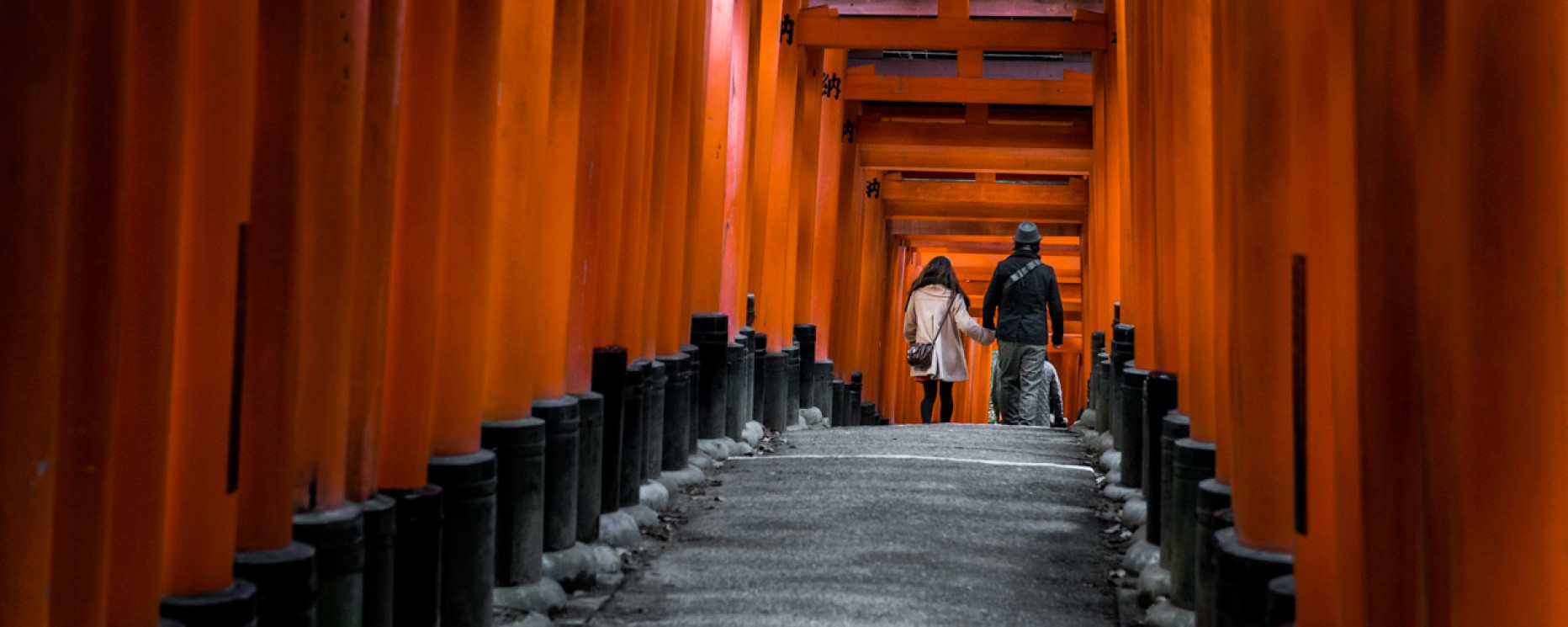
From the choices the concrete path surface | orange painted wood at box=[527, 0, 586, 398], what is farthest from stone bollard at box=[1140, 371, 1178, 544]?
orange painted wood at box=[527, 0, 586, 398]

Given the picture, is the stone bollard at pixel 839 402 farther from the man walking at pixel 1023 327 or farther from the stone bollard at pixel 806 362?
the man walking at pixel 1023 327

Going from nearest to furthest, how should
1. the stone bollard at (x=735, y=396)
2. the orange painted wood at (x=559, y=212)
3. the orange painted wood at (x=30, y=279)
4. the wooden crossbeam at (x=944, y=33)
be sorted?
the orange painted wood at (x=30, y=279)
the orange painted wood at (x=559, y=212)
the stone bollard at (x=735, y=396)
the wooden crossbeam at (x=944, y=33)

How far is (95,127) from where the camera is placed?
196 centimetres

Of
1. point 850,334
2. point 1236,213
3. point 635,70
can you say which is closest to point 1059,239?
point 850,334

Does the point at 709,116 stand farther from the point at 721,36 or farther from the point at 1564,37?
the point at 1564,37

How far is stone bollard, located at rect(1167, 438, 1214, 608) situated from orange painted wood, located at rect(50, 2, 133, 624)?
272 centimetres

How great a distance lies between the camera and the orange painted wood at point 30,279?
1743 millimetres

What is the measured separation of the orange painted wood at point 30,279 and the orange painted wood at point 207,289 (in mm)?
553

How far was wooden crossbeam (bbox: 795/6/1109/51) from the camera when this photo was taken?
36.2 ft

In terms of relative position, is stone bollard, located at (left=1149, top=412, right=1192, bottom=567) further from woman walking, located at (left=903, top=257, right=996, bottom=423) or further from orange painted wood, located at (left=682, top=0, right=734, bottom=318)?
woman walking, located at (left=903, top=257, right=996, bottom=423)

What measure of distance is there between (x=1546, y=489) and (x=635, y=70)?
425 centimetres

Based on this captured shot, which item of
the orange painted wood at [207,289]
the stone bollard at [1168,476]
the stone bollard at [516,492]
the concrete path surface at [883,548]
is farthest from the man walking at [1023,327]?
the orange painted wood at [207,289]

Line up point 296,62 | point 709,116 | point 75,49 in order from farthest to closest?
point 709,116 < point 296,62 < point 75,49

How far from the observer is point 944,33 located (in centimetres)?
1146
